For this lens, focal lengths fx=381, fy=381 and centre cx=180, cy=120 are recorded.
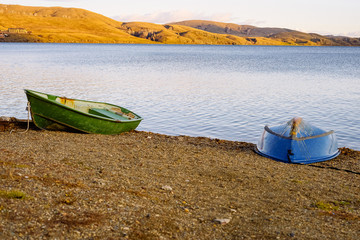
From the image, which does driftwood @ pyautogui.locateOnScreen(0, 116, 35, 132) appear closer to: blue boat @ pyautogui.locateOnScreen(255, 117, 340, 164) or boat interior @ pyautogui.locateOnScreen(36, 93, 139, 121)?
boat interior @ pyautogui.locateOnScreen(36, 93, 139, 121)

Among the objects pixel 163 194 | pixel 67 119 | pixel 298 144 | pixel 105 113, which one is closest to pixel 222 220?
pixel 163 194

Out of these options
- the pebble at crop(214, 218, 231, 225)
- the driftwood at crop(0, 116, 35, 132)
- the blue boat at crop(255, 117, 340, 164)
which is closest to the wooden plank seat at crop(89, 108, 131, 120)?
the driftwood at crop(0, 116, 35, 132)

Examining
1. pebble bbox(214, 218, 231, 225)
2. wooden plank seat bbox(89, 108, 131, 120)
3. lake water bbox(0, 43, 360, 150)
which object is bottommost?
lake water bbox(0, 43, 360, 150)

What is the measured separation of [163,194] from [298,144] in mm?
8054

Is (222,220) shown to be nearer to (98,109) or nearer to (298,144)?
(298,144)

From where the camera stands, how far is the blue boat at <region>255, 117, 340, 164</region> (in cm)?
1557

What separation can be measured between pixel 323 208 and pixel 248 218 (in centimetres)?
233

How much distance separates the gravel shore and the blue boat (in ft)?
1.83

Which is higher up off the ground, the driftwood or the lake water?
the driftwood

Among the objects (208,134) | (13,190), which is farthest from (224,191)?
(208,134)

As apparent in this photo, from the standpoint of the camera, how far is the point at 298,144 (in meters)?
15.7

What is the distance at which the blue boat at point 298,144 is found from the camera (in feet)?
51.1

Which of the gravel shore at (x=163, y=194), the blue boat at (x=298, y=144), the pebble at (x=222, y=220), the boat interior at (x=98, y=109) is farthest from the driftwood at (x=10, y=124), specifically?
the pebble at (x=222, y=220)

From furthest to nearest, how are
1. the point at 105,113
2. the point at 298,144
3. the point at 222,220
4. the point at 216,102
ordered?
the point at 216,102, the point at 105,113, the point at 298,144, the point at 222,220
